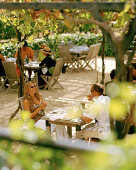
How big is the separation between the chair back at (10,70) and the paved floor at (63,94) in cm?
42

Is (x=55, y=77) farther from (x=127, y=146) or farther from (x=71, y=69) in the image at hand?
(x=127, y=146)

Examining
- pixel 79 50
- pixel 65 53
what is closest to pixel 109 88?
pixel 65 53

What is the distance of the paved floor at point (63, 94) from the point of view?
26.4 feet

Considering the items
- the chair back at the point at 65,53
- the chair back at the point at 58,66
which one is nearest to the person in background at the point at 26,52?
the chair back at the point at 58,66

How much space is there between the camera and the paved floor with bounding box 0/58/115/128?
8.05 m

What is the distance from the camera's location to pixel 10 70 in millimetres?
9531

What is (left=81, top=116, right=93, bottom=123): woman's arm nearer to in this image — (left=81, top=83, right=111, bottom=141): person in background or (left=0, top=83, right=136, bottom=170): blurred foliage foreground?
(left=81, top=83, right=111, bottom=141): person in background

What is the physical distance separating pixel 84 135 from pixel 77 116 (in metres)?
0.31

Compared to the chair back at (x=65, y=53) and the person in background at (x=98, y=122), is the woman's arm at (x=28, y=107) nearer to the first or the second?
the person in background at (x=98, y=122)

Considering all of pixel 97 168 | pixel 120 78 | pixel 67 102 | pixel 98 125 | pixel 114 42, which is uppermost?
pixel 114 42

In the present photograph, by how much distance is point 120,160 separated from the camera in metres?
1.25

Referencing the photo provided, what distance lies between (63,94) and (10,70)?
155 cm

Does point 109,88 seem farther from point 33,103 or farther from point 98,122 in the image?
point 33,103

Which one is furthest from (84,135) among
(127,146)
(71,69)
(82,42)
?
(82,42)
